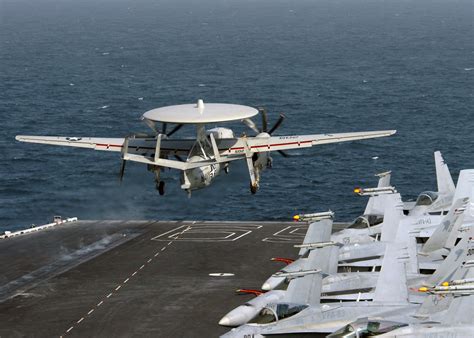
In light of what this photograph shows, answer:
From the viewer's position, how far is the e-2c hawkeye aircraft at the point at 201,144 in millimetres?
72250

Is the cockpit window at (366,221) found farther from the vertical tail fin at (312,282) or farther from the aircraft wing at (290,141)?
the vertical tail fin at (312,282)

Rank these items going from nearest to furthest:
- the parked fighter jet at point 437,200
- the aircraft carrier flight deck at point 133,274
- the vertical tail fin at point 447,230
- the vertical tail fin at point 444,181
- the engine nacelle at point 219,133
→ the aircraft carrier flight deck at point 133,274
the vertical tail fin at point 447,230
the parked fighter jet at point 437,200
the vertical tail fin at point 444,181
the engine nacelle at point 219,133

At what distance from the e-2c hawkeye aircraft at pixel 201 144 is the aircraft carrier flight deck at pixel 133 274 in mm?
6889

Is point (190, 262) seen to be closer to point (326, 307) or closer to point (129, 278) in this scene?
point (129, 278)

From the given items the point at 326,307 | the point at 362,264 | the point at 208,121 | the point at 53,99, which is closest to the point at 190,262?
the point at 208,121

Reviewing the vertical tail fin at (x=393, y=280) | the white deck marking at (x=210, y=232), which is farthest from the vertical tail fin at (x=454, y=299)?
the white deck marking at (x=210, y=232)

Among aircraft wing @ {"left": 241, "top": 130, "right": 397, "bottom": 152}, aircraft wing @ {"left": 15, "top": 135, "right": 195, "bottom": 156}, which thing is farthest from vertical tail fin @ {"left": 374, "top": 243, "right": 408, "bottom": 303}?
aircraft wing @ {"left": 15, "top": 135, "right": 195, "bottom": 156}

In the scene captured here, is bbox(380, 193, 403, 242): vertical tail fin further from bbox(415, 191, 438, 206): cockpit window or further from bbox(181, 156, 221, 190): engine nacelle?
bbox(181, 156, 221, 190): engine nacelle

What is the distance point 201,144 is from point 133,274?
12.2 metres

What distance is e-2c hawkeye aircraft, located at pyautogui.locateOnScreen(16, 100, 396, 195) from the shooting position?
72.2m

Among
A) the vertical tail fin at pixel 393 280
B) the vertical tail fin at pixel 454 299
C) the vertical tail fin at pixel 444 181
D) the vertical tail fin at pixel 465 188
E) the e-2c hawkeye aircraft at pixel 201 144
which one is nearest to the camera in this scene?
the vertical tail fin at pixel 454 299

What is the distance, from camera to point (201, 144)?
75562mm

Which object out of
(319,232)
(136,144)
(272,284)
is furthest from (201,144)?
(272,284)

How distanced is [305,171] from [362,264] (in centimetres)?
7133
